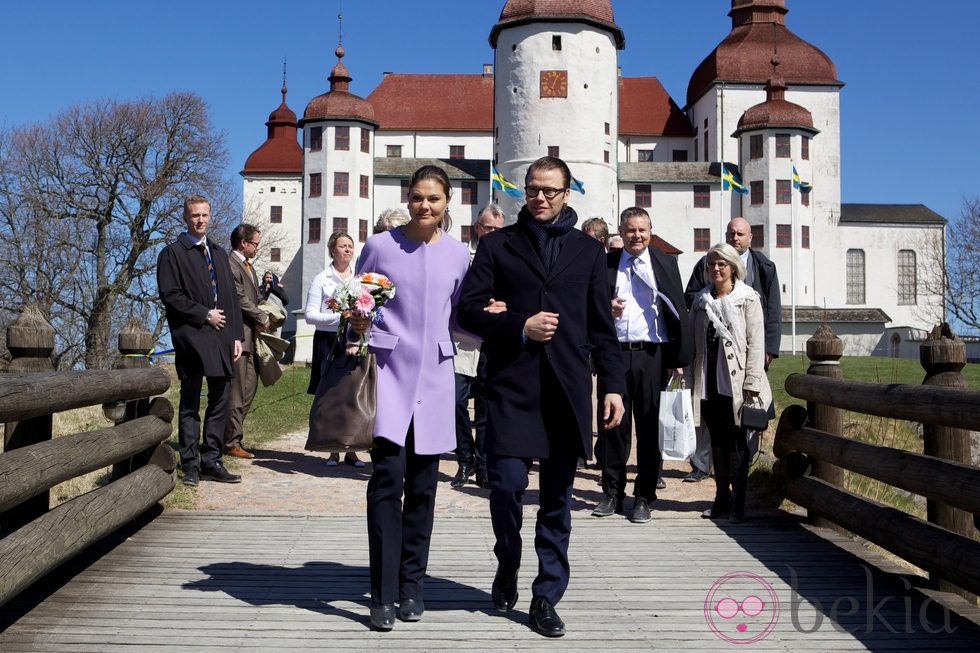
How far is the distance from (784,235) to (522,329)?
2215 inches

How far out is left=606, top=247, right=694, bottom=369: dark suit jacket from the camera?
26.0 feet

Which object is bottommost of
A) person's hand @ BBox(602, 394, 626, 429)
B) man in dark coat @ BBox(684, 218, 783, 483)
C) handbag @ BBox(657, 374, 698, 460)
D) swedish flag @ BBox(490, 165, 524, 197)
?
handbag @ BBox(657, 374, 698, 460)

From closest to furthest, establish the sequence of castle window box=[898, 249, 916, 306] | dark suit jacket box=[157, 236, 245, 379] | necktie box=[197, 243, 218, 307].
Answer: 1. dark suit jacket box=[157, 236, 245, 379]
2. necktie box=[197, 243, 218, 307]
3. castle window box=[898, 249, 916, 306]

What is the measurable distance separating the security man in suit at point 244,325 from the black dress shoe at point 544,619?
5.64 meters

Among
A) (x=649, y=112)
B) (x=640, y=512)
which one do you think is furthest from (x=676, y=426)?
(x=649, y=112)

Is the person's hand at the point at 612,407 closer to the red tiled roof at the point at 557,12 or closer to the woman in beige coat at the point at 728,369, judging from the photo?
the woman in beige coat at the point at 728,369

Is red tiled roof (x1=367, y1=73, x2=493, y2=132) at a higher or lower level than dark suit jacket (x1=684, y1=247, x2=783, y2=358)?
higher

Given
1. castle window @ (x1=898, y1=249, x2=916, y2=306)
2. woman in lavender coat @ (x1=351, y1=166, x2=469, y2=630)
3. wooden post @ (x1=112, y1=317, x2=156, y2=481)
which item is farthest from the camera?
castle window @ (x1=898, y1=249, x2=916, y2=306)

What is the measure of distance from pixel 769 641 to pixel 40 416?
12.4 feet

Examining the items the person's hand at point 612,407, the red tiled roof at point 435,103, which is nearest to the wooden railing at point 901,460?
the person's hand at point 612,407

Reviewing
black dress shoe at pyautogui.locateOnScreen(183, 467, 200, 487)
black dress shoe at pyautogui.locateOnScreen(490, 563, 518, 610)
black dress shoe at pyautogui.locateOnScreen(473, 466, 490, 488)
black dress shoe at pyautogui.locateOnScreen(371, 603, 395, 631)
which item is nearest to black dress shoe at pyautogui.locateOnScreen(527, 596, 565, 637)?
black dress shoe at pyautogui.locateOnScreen(490, 563, 518, 610)

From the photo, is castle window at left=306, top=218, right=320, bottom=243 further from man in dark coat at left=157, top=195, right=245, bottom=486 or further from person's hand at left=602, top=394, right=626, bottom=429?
person's hand at left=602, top=394, right=626, bottom=429

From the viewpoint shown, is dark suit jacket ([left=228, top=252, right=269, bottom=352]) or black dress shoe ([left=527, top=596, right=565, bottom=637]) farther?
dark suit jacket ([left=228, top=252, right=269, bottom=352])

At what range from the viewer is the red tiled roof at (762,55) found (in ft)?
213
